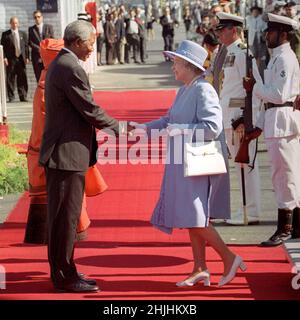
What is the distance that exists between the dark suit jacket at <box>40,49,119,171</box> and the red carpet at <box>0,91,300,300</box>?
39.9 inches

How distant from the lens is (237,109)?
12227 mm

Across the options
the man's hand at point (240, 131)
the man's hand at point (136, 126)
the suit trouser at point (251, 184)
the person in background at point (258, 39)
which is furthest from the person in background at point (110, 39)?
the man's hand at point (136, 126)

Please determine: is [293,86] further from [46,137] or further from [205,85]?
[46,137]

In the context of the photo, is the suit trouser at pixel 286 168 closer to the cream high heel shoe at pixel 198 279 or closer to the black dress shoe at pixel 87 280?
the cream high heel shoe at pixel 198 279

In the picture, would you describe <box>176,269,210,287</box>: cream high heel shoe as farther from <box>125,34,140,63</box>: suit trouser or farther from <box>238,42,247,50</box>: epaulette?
<box>125,34,140,63</box>: suit trouser

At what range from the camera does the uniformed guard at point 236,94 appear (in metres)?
12.2

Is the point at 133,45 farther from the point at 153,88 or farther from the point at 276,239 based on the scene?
the point at 276,239

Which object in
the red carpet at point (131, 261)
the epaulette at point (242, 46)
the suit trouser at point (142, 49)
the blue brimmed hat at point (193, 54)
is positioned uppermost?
the blue brimmed hat at point (193, 54)

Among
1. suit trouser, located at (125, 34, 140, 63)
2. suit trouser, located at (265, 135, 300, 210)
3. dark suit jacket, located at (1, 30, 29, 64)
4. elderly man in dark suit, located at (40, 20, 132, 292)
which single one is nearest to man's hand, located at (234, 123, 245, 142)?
suit trouser, located at (265, 135, 300, 210)

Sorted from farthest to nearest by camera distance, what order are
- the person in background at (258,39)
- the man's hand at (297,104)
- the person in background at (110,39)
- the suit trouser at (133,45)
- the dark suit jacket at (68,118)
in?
the suit trouser at (133,45)
the person in background at (110,39)
the person in background at (258,39)
the man's hand at (297,104)
the dark suit jacket at (68,118)

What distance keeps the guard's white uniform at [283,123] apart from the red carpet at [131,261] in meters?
0.58

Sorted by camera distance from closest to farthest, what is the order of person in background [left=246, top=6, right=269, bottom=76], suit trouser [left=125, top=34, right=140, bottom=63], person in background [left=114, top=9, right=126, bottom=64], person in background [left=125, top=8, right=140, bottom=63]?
person in background [left=246, top=6, right=269, bottom=76]
person in background [left=114, top=9, right=126, bottom=64]
person in background [left=125, top=8, right=140, bottom=63]
suit trouser [left=125, top=34, right=140, bottom=63]

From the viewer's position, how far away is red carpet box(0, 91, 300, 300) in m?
9.33
